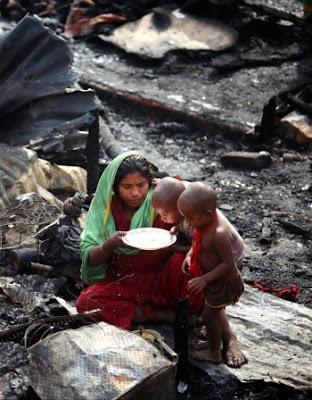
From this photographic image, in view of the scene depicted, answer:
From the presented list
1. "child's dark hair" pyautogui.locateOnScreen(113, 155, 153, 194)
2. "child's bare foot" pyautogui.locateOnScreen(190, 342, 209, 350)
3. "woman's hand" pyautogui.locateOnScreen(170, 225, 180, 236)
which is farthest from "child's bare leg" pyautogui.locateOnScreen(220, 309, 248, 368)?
"child's dark hair" pyautogui.locateOnScreen(113, 155, 153, 194)

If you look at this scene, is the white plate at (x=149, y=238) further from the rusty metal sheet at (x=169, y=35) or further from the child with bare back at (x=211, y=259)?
the rusty metal sheet at (x=169, y=35)

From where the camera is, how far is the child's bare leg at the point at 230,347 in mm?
4453

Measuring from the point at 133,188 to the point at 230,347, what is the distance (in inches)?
46.4

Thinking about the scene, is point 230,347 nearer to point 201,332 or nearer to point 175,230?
point 201,332

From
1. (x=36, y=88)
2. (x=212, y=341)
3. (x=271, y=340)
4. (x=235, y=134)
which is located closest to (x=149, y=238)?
(x=212, y=341)

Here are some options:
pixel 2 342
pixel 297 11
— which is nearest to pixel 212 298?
pixel 2 342

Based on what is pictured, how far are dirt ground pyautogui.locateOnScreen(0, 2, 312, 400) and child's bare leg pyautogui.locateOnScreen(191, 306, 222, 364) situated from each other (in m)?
0.13

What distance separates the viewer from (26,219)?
557 cm

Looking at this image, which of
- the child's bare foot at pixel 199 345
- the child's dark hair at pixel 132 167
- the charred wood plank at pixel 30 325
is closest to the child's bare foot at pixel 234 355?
the child's bare foot at pixel 199 345

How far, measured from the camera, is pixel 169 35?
10.4m

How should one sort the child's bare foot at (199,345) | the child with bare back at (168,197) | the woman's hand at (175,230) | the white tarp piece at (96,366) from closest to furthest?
the white tarp piece at (96,366) → the child with bare back at (168,197) → the woman's hand at (175,230) → the child's bare foot at (199,345)

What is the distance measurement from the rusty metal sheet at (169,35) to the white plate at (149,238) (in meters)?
6.03

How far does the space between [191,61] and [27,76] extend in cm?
471

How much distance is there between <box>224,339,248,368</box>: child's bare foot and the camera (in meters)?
4.45
